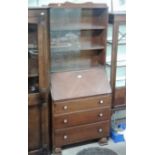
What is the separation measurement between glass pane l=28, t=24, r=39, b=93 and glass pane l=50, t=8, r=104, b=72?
32 cm

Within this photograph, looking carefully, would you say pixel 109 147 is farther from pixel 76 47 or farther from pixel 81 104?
pixel 76 47

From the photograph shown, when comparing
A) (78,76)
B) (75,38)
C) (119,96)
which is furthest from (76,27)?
(119,96)

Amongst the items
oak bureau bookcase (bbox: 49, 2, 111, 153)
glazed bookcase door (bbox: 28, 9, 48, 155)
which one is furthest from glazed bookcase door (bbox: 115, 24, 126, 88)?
glazed bookcase door (bbox: 28, 9, 48, 155)

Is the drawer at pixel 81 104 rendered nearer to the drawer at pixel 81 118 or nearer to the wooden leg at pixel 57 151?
the drawer at pixel 81 118

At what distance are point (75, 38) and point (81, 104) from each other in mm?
775

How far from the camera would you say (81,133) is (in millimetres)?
→ 2740

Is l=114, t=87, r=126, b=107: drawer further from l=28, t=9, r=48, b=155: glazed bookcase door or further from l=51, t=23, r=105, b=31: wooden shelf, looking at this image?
l=28, t=9, r=48, b=155: glazed bookcase door

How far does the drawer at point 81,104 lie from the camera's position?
2578mm

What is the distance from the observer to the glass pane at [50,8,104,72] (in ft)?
8.87

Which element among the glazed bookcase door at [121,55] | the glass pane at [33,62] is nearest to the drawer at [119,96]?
the glazed bookcase door at [121,55]

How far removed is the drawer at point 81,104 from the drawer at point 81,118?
6 centimetres

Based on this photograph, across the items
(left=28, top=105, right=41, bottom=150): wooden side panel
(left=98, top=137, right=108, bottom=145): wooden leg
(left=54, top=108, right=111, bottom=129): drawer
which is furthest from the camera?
(left=98, top=137, right=108, bottom=145): wooden leg
